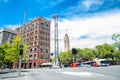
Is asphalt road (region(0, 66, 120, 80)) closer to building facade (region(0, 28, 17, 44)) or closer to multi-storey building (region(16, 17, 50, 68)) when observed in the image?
multi-storey building (region(16, 17, 50, 68))

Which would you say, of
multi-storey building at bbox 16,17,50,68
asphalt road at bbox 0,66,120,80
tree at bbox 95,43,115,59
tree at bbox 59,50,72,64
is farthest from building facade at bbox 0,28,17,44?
asphalt road at bbox 0,66,120,80

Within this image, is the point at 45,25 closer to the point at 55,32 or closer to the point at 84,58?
the point at 55,32

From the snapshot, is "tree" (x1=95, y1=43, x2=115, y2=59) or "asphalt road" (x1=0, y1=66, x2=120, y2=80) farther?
"tree" (x1=95, y1=43, x2=115, y2=59)

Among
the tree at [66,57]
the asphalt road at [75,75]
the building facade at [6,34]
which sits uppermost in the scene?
the building facade at [6,34]

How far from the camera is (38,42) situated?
85938 millimetres

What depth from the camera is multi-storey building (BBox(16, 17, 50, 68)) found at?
85.6 meters

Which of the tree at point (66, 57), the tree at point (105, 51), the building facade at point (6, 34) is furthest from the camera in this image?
the building facade at point (6, 34)

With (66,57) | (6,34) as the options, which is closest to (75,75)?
(66,57)

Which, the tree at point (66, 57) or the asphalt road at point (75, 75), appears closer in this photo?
the asphalt road at point (75, 75)

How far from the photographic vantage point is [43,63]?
270ft

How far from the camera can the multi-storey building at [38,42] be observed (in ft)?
281

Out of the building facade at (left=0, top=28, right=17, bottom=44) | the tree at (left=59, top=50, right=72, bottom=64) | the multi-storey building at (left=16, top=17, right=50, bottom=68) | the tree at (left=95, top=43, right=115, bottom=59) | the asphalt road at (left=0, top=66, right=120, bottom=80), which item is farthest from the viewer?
the building facade at (left=0, top=28, right=17, bottom=44)

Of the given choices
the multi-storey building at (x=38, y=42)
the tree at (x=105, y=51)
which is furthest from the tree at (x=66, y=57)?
the tree at (x=105, y=51)

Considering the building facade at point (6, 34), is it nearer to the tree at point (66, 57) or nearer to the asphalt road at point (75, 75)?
the tree at point (66, 57)
